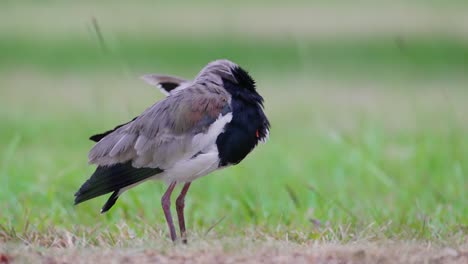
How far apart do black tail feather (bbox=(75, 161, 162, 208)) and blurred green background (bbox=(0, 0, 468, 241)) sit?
0.39 metres

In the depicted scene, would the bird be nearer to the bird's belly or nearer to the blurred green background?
the bird's belly

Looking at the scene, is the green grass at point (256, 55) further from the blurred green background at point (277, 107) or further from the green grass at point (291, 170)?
the green grass at point (291, 170)

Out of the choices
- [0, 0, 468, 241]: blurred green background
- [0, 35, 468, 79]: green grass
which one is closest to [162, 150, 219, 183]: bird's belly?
[0, 0, 468, 241]: blurred green background

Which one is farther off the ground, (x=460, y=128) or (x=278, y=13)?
(x=278, y=13)

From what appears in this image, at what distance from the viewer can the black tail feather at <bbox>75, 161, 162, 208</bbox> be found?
485 cm

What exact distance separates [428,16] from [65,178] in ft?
36.9

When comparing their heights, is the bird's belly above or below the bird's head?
below

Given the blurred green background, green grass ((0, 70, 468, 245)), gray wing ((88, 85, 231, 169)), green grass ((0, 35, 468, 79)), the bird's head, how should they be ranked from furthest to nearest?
1. green grass ((0, 35, 468, 79))
2. the blurred green background
3. green grass ((0, 70, 468, 245))
4. the bird's head
5. gray wing ((88, 85, 231, 169))

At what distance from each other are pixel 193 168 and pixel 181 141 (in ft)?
0.62

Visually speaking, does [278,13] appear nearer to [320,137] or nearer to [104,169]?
[320,137]

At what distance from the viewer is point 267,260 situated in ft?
13.3

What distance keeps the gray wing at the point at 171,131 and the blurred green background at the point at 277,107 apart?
555mm

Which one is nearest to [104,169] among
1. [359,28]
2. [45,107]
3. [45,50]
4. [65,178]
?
[65,178]

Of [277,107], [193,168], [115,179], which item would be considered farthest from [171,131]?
[277,107]
